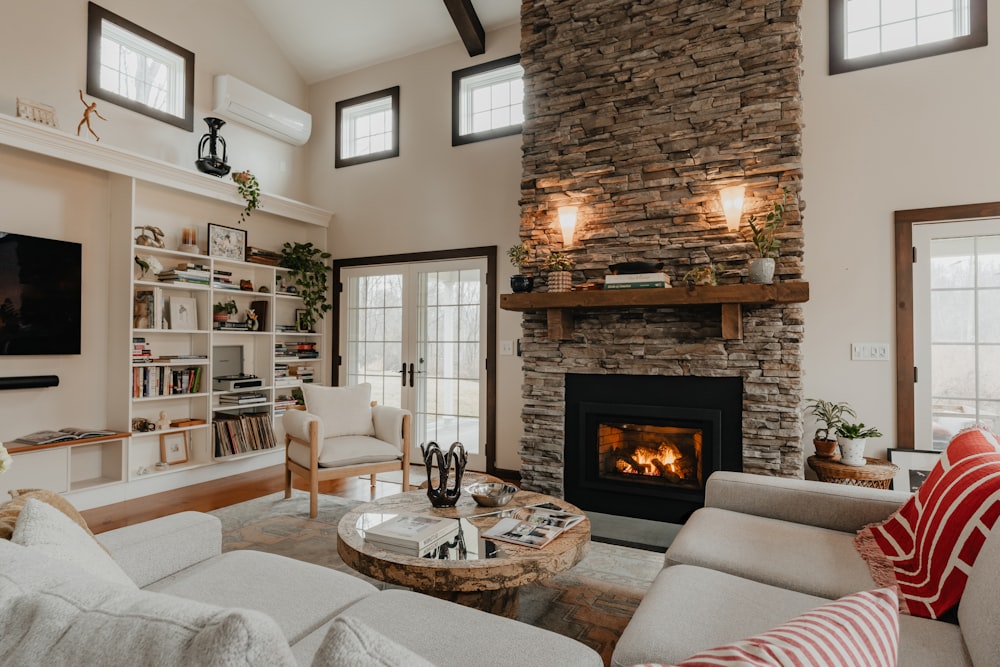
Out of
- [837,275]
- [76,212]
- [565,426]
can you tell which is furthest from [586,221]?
[76,212]

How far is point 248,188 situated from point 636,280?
3.43 metres

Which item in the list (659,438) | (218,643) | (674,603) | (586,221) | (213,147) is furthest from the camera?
(213,147)

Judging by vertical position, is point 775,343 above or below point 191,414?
above

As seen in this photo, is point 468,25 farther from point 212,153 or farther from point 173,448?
point 173,448

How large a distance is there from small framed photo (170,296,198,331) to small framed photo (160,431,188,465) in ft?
2.87

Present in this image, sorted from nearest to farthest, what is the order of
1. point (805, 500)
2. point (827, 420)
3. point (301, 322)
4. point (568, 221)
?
point (805, 500), point (827, 420), point (568, 221), point (301, 322)

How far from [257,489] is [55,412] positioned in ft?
4.72

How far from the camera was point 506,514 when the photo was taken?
7.74 feet

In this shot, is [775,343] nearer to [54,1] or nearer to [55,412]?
[55,412]

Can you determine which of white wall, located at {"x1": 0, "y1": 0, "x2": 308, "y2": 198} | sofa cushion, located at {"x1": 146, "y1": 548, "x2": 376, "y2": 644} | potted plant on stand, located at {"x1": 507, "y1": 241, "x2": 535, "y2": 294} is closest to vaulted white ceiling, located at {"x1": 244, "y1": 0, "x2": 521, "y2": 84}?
white wall, located at {"x1": 0, "y1": 0, "x2": 308, "y2": 198}

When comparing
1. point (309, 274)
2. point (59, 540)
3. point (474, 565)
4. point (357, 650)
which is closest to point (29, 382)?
point (309, 274)

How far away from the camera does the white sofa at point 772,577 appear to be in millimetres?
1225

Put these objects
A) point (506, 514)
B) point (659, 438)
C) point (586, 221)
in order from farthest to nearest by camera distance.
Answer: point (586, 221) → point (659, 438) → point (506, 514)

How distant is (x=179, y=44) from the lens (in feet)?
15.3
